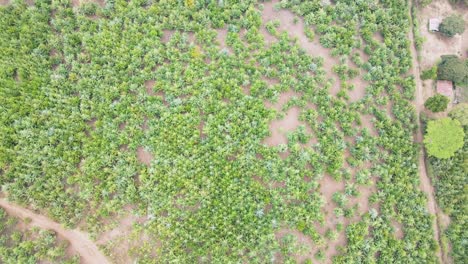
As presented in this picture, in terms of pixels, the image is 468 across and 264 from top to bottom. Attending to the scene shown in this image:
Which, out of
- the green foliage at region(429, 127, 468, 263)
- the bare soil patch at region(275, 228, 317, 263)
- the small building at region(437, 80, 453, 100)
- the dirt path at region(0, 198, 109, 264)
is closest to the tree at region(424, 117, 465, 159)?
the green foliage at region(429, 127, 468, 263)

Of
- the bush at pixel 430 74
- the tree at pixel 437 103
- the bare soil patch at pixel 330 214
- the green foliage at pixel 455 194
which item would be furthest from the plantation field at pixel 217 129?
the green foliage at pixel 455 194

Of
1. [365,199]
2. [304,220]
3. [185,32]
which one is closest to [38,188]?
[185,32]

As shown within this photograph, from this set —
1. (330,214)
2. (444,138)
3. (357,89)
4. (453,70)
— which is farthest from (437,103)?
(330,214)

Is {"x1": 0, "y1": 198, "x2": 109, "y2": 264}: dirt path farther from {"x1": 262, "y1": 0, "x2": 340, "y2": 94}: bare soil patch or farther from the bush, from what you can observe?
the bush

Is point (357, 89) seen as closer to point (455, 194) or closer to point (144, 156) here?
point (455, 194)

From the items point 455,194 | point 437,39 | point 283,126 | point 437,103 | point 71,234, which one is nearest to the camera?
point 71,234

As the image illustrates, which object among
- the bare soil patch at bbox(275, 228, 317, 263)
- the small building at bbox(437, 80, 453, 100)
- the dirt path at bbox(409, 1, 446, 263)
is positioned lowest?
the bare soil patch at bbox(275, 228, 317, 263)

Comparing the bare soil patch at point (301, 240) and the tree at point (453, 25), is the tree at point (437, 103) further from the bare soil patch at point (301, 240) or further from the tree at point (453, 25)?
the bare soil patch at point (301, 240)

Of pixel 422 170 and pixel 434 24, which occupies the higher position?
pixel 434 24
